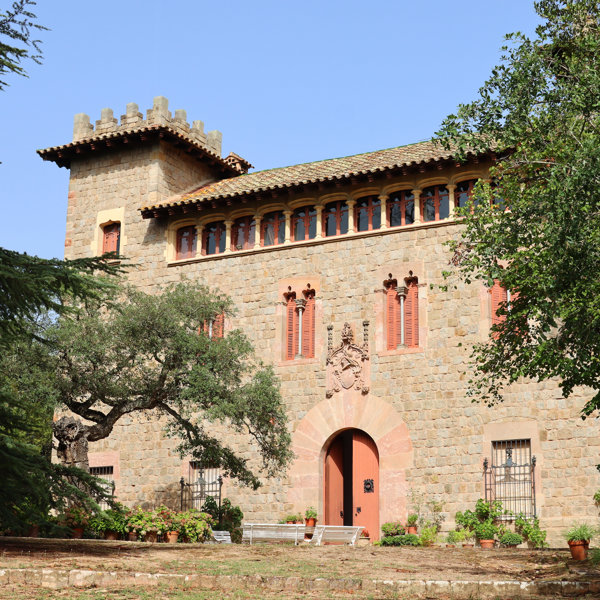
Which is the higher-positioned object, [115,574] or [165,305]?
[165,305]

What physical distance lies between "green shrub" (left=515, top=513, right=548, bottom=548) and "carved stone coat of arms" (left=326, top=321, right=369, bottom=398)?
16.6 ft

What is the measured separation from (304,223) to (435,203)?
391 cm

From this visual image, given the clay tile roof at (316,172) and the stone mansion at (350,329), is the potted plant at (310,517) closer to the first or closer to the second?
the stone mansion at (350,329)

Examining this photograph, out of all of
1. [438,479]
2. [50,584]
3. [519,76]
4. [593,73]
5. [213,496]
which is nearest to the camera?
[50,584]

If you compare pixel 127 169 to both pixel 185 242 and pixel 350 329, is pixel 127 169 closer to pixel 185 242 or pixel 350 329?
pixel 185 242

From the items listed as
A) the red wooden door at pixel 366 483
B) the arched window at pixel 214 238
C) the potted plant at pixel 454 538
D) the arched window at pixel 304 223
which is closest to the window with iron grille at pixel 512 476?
the potted plant at pixel 454 538

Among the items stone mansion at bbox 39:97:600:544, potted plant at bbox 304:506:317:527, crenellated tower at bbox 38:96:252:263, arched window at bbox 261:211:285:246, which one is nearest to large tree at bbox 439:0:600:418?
stone mansion at bbox 39:97:600:544

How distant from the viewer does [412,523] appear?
2230 centimetres

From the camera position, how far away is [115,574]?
1278 cm

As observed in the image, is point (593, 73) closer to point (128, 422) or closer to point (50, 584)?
point (50, 584)

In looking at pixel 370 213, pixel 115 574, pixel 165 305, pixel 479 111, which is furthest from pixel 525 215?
pixel 370 213

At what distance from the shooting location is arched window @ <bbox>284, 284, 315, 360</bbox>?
2538 cm

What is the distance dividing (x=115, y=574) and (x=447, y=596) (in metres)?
4.48

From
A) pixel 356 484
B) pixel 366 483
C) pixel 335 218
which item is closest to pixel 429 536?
pixel 366 483
